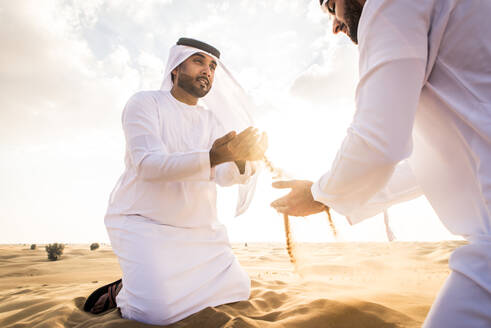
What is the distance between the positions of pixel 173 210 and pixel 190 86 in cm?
152

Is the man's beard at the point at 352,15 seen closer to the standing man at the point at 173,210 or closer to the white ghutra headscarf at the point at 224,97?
the standing man at the point at 173,210

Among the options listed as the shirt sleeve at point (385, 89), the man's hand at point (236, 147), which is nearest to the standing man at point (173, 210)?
the man's hand at point (236, 147)

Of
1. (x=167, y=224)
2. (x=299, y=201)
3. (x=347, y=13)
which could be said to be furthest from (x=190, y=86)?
(x=299, y=201)

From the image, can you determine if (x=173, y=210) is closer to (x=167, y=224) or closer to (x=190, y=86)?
(x=167, y=224)

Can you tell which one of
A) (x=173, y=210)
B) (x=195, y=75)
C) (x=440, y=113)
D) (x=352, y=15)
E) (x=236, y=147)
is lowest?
(x=173, y=210)

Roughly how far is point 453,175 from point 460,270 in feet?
1.05

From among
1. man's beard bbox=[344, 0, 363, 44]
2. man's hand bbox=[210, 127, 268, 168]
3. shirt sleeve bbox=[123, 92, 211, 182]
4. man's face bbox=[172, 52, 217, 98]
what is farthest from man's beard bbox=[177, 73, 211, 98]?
man's beard bbox=[344, 0, 363, 44]

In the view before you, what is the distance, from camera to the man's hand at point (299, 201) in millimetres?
1354

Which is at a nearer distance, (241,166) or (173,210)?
(173,210)

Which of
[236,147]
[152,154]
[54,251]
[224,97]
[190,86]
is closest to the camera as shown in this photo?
[236,147]

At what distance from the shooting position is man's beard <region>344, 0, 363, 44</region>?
1293mm

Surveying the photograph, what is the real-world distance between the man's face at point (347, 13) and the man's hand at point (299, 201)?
0.73 meters

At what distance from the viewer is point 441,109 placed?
1.04 m

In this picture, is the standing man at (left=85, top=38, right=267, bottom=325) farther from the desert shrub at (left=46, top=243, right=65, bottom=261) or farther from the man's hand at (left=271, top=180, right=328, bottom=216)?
the desert shrub at (left=46, top=243, right=65, bottom=261)
